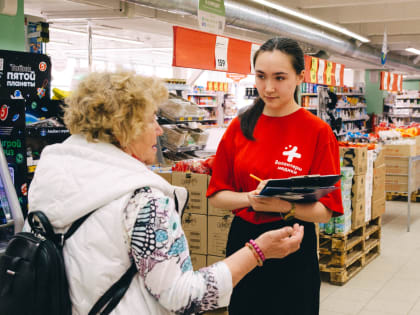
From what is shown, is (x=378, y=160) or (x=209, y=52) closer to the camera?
(x=378, y=160)

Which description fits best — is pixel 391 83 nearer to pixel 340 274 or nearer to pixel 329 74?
pixel 329 74

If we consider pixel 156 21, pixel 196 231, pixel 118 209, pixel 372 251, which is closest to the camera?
pixel 118 209

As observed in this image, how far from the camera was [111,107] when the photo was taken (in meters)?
1.35

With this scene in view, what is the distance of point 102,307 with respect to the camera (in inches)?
51.5

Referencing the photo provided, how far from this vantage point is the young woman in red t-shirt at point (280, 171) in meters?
1.97

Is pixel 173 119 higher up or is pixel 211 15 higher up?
pixel 211 15

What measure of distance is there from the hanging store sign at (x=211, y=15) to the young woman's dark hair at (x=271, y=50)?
409 cm

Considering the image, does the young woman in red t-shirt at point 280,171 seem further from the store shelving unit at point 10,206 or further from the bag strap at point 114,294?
the store shelving unit at point 10,206

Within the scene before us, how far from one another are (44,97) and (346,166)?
10.6 ft

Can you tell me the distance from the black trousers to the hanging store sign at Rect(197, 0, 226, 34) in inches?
174

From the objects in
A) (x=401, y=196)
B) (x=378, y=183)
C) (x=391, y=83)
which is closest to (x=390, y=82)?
(x=391, y=83)

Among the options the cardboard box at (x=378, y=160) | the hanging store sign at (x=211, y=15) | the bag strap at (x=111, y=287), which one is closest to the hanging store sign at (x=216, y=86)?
the hanging store sign at (x=211, y=15)

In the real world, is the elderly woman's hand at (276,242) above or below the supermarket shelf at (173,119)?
below

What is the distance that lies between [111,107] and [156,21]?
36.3 feet
